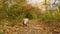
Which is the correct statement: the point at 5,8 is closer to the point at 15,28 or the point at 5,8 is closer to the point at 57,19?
the point at 15,28

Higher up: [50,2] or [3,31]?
[50,2]

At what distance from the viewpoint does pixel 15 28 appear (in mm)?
3797

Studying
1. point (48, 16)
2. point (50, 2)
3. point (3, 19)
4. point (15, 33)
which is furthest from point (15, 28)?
point (50, 2)

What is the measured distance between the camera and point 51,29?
3.81m

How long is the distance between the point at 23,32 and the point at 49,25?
2.21 feet

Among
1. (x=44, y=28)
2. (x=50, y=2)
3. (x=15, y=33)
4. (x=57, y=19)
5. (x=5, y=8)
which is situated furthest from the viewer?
(x=50, y=2)

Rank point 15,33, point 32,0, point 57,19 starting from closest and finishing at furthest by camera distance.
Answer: point 15,33, point 57,19, point 32,0

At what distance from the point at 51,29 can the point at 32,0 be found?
201 centimetres

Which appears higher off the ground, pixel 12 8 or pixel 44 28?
pixel 12 8

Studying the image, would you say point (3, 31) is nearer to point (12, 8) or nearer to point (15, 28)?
point (15, 28)

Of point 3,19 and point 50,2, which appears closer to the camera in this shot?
point 3,19

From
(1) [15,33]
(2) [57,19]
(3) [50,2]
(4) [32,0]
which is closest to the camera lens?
(1) [15,33]

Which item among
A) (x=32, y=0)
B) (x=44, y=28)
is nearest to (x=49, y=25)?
(x=44, y=28)

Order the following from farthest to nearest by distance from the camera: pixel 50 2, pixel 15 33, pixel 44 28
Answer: pixel 50 2, pixel 44 28, pixel 15 33
